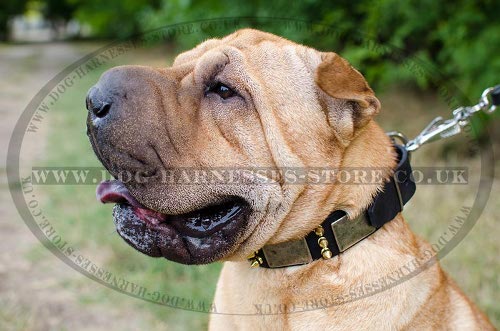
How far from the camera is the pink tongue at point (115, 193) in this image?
7.76 ft

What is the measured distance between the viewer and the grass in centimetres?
399

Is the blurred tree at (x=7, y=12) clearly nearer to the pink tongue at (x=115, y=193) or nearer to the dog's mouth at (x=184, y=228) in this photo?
the pink tongue at (x=115, y=193)

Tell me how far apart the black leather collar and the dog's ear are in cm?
30

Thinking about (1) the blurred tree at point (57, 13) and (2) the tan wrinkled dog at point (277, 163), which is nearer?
(2) the tan wrinkled dog at point (277, 163)

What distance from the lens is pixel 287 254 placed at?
2346mm

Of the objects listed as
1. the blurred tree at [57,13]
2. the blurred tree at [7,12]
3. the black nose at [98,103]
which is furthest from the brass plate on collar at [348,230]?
the blurred tree at [57,13]

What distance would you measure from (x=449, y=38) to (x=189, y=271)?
3726 millimetres

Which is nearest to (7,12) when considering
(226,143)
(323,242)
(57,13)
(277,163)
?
(57,13)

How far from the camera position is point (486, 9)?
19.4 ft

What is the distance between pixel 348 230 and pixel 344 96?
56 cm

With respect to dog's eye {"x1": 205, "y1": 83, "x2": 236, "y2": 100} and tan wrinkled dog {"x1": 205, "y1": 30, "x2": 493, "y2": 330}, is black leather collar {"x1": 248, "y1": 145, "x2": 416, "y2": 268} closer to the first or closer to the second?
tan wrinkled dog {"x1": 205, "y1": 30, "x2": 493, "y2": 330}

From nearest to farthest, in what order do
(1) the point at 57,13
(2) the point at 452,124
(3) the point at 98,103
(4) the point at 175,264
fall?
1. (3) the point at 98,103
2. (2) the point at 452,124
3. (4) the point at 175,264
4. (1) the point at 57,13

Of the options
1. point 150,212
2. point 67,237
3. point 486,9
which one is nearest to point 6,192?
point 67,237

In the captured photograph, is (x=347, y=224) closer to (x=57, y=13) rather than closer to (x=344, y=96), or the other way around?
(x=344, y=96)
